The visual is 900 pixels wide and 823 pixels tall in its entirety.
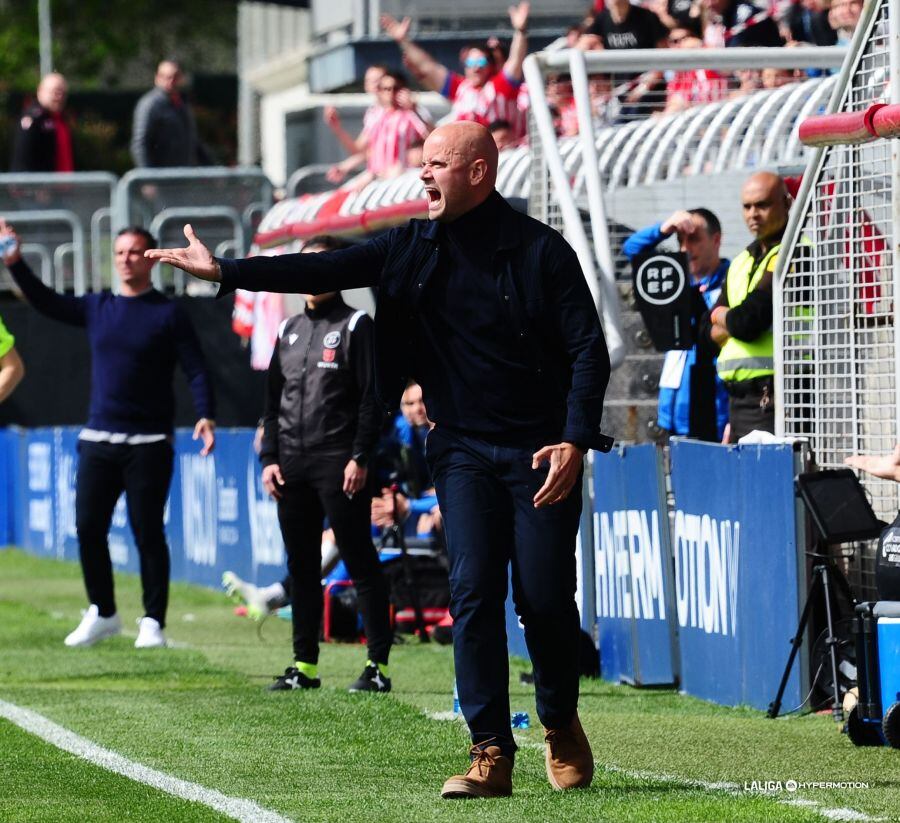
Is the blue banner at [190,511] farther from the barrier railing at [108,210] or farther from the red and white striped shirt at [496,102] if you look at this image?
the red and white striped shirt at [496,102]

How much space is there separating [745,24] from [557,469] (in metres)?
9.57

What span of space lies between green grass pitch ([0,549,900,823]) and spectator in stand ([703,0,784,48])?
5655 mm

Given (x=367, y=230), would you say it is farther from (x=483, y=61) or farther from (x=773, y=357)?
(x=773, y=357)

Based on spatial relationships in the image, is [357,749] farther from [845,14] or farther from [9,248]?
[845,14]

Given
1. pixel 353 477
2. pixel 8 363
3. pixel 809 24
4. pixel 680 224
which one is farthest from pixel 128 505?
pixel 809 24

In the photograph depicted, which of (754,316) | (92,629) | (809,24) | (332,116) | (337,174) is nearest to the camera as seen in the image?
(754,316)

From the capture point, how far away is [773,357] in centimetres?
1038

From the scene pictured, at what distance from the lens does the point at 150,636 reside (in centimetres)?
1217

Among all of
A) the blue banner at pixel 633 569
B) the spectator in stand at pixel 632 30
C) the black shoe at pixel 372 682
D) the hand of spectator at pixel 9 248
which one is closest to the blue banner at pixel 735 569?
the blue banner at pixel 633 569

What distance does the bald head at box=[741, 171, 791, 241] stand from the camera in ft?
34.0

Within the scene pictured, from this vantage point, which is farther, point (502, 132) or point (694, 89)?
point (502, 132)

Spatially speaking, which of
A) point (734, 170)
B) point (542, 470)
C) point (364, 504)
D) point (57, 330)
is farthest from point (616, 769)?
point (57, 330)

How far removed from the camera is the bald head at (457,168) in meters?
6.96

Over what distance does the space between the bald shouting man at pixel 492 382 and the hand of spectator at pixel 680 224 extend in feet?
14.4
